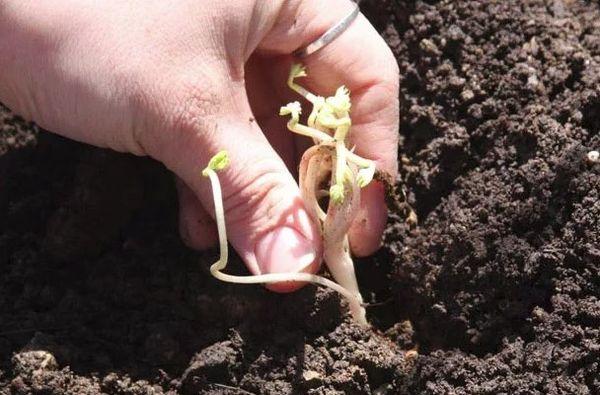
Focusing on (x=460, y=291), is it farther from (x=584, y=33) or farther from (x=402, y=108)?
(x=584, y=33)

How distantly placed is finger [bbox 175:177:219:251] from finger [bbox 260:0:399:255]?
12.5 inches

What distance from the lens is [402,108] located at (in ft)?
6.70

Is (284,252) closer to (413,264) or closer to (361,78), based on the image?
(413,264)

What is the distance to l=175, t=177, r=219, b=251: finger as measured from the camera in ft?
5.94

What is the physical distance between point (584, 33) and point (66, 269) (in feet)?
4.44

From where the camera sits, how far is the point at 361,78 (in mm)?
1874

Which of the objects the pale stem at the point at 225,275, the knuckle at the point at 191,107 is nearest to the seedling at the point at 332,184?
the pale stem at the point at 225,275

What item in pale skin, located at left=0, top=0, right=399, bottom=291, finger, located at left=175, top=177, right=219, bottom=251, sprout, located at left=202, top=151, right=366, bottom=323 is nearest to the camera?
sprout, located at left=202, top=151, right=366, bottom=323

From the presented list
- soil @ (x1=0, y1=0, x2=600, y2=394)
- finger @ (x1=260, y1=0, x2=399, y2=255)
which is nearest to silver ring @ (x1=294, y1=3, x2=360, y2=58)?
finger @ (x1=260, y1=0, x2=399, y2=255)

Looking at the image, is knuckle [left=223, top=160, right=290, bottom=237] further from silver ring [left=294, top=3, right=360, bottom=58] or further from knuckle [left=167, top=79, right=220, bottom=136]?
silver ring [left=294, top=3, right=360, bottom=58]

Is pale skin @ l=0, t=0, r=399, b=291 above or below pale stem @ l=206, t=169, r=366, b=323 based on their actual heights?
above

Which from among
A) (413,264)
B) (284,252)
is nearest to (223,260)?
(284,252)

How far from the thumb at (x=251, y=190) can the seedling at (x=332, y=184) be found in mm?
37

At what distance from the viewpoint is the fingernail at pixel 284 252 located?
5.34ft
